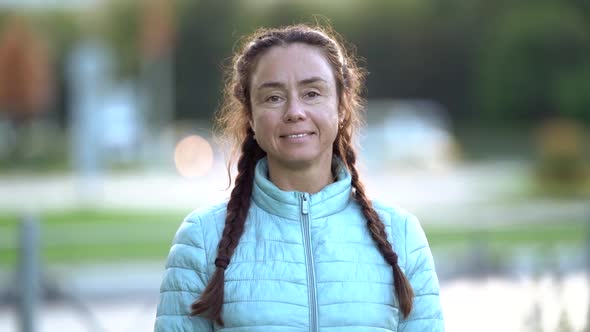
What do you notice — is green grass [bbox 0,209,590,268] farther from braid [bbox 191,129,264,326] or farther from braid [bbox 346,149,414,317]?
braid [bbox 346,149,414,317]

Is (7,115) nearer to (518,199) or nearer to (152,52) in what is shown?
(152,52)

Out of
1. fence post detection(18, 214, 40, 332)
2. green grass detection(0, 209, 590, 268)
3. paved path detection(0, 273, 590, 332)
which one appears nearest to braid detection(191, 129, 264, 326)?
paved path detection(0, 273, 590, 332)

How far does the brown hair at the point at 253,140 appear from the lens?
272cm

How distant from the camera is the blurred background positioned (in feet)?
28.0

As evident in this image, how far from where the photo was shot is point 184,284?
275cm

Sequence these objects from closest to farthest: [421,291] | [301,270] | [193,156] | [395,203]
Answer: [301,270] < [421,291] < [395,203] < [193,156]

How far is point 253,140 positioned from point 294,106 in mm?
277

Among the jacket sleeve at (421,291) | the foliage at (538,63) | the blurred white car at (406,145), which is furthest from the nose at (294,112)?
the foliage at (538,63)

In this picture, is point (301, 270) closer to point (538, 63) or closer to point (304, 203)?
point (304, 203)

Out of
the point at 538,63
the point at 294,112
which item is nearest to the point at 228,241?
the point at 294,112

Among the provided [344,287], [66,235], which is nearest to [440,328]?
[344,287]

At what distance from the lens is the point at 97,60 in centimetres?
2328

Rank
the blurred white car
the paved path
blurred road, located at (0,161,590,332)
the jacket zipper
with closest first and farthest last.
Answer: the jacket zipper
the paved path
blurred road, located at (0,161,590,332)
the blurred white car

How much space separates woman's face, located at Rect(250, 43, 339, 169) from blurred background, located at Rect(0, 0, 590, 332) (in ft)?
1.27
